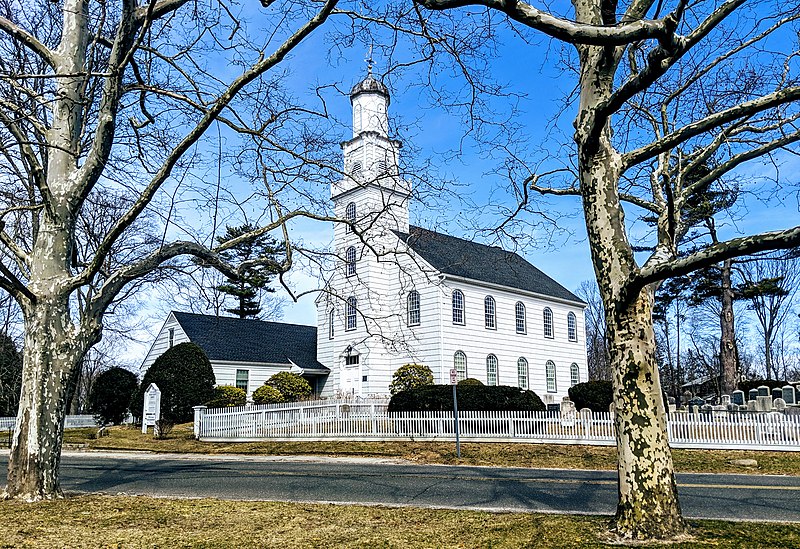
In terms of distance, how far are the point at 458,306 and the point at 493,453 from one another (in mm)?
14398

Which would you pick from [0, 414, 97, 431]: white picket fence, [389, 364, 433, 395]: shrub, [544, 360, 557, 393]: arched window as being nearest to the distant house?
[0, 414, 97, 431]: white picket fence

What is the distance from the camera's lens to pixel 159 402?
2734 centimetres

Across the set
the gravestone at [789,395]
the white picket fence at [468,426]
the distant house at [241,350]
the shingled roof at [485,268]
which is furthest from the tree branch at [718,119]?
the distant house at [241,350]

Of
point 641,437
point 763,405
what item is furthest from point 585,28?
point 763,405

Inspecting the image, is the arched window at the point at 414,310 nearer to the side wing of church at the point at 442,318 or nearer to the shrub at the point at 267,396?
the side wing of church at the point at 442,318

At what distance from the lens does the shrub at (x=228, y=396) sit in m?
28.4

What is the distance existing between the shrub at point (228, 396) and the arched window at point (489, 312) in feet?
42.3

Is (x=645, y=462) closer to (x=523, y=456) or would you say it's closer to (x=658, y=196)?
(x=658, y=196)

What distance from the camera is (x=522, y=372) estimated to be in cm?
3519

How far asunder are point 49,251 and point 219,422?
15.8m

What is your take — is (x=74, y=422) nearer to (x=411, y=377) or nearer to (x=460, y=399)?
(x=411, y=377)

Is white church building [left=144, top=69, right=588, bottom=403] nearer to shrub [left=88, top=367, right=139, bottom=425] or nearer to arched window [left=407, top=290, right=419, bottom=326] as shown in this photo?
arched window [left=407, top=290, right=419, bottom=326]

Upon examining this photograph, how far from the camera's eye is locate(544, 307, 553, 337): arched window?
37631 millimetres

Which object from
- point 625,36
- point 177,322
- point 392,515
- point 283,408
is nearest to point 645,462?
point 392,515
